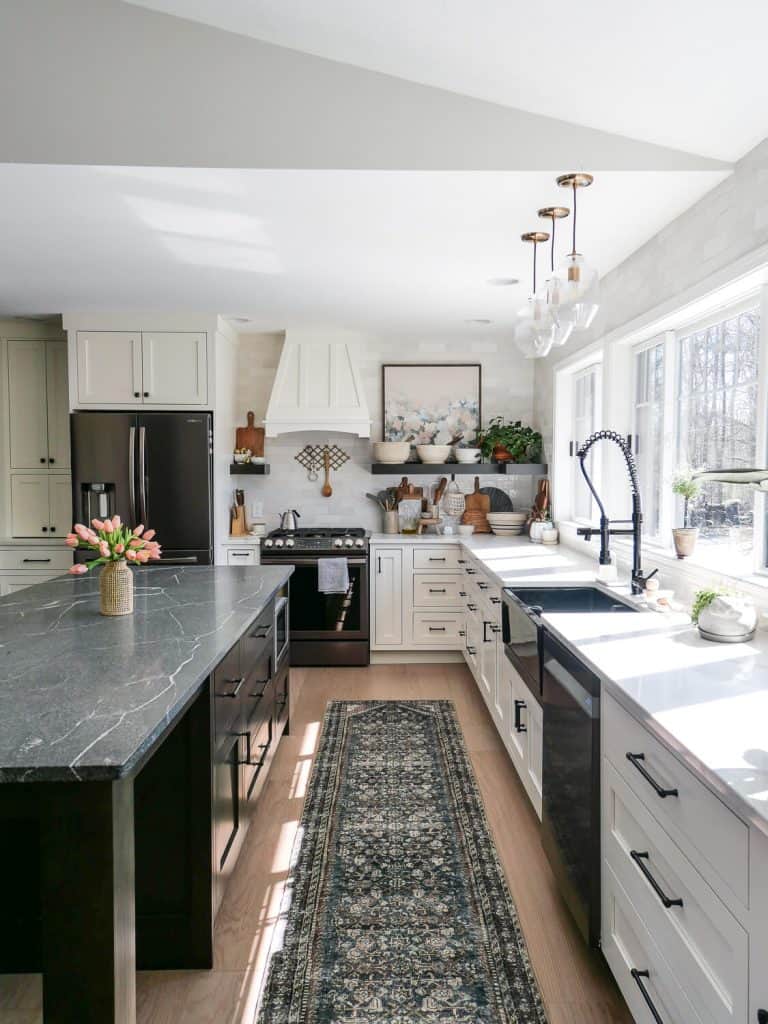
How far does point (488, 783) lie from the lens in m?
3.16

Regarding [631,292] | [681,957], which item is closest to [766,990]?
[681,957]

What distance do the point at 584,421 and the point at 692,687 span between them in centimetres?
331

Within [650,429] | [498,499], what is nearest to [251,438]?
[498,499]

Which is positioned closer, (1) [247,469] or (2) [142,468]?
(2) [142,468]

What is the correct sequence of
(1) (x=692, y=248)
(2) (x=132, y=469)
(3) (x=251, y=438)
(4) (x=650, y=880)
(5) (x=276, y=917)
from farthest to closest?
1. (3) (x=251, y=438)
2. (2) (x=132, y=469)
3. (1) (x=692, y=248)
4. (5) (x=276, y=917)
5. (4) (x=650, y=880)

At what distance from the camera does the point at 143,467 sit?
485 cm

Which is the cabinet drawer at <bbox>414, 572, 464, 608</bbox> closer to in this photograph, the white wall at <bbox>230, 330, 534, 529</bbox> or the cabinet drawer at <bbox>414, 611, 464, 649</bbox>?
the cabinet drawer at <bbox>414, 611, 464, 649</bbox>

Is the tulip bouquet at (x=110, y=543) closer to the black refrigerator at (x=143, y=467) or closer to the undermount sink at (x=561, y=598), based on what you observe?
the undermount sink at (x=561, y=598)

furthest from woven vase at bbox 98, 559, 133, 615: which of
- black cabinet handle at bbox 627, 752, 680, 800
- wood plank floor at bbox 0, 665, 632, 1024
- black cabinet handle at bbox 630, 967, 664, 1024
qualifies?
black cabinet handle at bbox 630, 967, 664, 1024

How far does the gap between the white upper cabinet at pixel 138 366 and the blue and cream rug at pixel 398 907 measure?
9.07 feet

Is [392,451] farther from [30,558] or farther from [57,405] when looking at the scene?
[30,558]

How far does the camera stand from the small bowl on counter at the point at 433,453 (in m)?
5.42

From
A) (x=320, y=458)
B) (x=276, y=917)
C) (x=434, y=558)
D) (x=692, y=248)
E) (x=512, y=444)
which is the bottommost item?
(x=276, y=917)

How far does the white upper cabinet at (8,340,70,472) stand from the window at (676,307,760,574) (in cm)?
430
